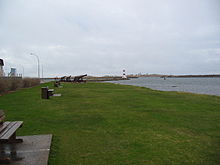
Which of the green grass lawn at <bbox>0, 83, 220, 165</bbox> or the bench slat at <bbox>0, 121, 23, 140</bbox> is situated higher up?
the bench slat at <bbox>0, 121, 23, 140</bbox>

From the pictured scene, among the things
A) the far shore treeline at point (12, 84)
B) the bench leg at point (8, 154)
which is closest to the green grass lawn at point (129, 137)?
the bench leg at point (8, 154)

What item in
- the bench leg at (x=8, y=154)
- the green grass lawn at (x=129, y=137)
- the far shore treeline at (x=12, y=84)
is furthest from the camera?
the far shore treeline at (x=12, y=84)

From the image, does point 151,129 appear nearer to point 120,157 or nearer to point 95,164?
point 120,157

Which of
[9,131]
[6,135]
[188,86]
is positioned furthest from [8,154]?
[188,86]

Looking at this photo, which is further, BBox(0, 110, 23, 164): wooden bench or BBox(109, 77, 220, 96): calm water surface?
BBox(109, 77, 220, 96): calm water surface

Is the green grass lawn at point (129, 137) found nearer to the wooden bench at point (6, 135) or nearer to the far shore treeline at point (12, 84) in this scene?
the wooden bench at point (6, 135)

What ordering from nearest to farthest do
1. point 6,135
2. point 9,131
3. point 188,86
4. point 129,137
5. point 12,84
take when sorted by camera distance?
point 6,135, point 9,131, point 129,137, point 12,84, point 188,86

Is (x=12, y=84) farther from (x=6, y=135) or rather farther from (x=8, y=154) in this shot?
(x=6, y=135)

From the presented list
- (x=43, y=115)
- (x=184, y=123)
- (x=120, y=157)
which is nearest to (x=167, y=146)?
(x=120, y=157)

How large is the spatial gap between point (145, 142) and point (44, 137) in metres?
2.39

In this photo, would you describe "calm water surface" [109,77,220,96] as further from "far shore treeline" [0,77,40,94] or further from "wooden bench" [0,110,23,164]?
"wooden bench" [0,110,23,164]

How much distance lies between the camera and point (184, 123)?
251 inches

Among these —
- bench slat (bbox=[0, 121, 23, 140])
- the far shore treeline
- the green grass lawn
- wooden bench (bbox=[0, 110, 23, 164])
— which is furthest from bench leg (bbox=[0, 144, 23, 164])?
the far shore treeline

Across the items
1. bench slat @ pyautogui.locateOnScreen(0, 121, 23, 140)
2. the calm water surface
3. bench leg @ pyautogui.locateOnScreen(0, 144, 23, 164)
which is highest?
bench slat @ pyautogui.locateOnScreen(0, 121, 23, 140)
